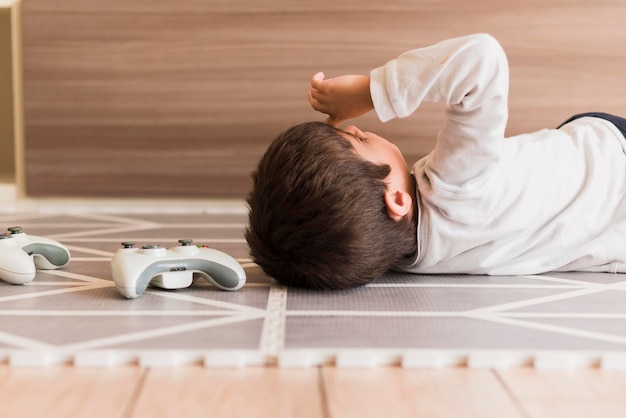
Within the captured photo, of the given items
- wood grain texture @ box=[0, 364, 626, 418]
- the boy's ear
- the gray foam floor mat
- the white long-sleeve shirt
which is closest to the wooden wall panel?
the white long-sleeve shirt

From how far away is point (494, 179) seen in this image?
104 cm

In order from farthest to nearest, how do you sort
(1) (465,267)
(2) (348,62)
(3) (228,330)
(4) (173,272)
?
(2) (348,62), (1) (465,267), (4) (173,272), (3) (228,330)

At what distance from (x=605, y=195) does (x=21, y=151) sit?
1337mm

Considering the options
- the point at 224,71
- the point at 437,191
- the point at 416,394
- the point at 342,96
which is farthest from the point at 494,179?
the point at 224,71

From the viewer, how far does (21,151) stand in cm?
181

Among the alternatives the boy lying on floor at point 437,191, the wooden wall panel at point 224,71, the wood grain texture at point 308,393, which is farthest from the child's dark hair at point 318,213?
the wooden wall panel at point 224,71

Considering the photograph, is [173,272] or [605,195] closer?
[173,272]

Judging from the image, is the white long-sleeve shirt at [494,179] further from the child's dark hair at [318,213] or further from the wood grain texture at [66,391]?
the wood grain texture at [66,391]

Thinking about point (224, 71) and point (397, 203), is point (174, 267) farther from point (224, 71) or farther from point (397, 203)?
point (224, 71)

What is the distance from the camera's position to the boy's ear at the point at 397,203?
0.96 m

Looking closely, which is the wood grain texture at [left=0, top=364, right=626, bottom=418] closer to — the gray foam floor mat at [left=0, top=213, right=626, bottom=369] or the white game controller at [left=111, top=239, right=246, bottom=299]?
the gray foam floor mat at [left=0, top=213, right=626, bottom=369]

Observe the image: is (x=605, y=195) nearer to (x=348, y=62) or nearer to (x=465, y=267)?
(x=465, y=267)

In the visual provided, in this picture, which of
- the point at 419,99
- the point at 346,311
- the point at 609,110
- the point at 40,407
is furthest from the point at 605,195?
the point at 40,407

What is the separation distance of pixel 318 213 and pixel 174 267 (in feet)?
0.64
